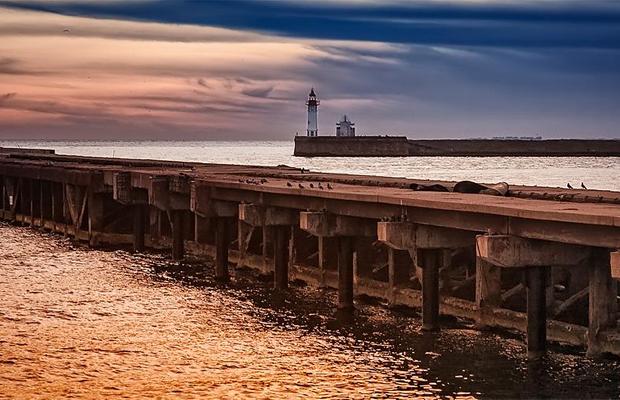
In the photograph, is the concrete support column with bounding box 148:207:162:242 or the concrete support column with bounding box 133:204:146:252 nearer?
the concrete support column with bounding box 133:204:146:252

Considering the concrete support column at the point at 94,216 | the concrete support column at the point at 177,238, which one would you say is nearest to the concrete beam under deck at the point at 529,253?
the concrete support column at the point at 177,238

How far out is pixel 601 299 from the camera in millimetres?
21359

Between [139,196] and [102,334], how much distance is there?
1686 centimetres

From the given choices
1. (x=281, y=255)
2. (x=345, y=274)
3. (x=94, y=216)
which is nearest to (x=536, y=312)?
(x=345, y=274)

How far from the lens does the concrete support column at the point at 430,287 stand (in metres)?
25.0

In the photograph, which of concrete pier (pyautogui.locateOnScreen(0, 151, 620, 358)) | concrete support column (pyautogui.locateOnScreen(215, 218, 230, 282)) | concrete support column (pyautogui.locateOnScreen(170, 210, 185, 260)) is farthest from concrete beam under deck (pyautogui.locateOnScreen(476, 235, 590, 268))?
concrete support column (pyautogui.locateOnScreen(170, 210, 185, 260))

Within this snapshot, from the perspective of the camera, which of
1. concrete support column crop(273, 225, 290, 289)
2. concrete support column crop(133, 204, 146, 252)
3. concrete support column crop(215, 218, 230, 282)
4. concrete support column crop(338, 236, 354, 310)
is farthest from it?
concrete support column crop(133, 204, 146, 252)

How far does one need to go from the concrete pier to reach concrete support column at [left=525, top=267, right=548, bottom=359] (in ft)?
0.08

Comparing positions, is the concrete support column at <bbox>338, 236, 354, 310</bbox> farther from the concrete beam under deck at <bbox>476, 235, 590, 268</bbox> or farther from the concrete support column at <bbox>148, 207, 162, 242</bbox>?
the concrete support column at <bbox>148, 207, 162, 242</bbox>

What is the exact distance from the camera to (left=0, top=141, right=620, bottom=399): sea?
20.6 m

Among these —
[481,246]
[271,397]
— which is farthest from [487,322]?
[271,397]

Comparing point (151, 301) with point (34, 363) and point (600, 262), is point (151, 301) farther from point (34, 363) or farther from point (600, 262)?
point (600, 262)

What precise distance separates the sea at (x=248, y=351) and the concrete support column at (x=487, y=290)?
0.58 meters

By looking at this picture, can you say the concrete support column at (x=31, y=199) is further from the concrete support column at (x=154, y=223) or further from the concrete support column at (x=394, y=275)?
the concrete support column at (x=394, y=275)
